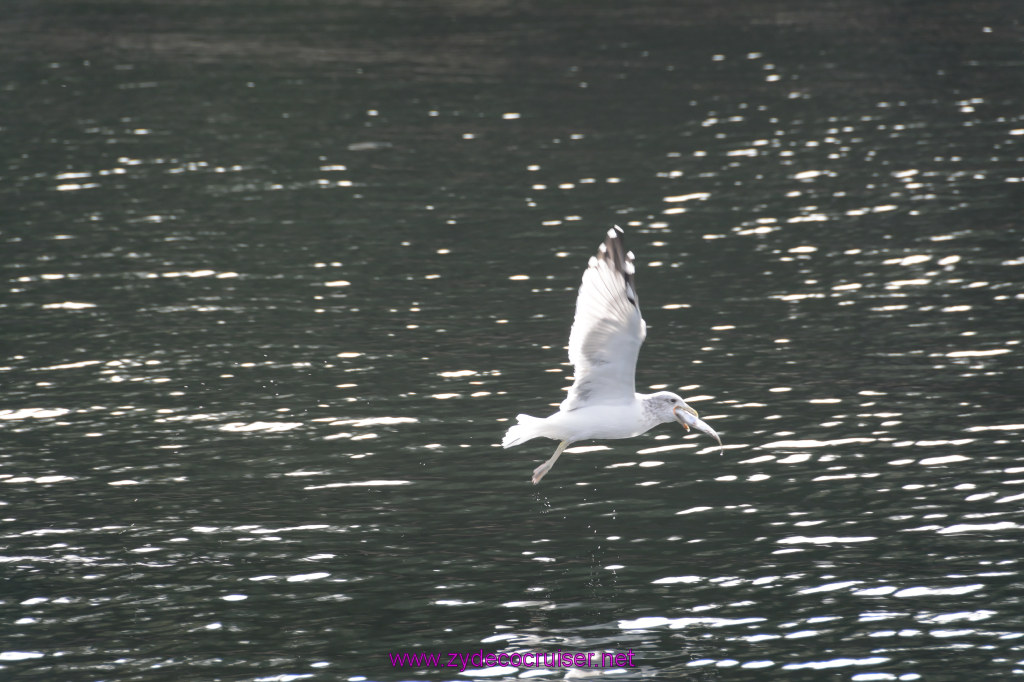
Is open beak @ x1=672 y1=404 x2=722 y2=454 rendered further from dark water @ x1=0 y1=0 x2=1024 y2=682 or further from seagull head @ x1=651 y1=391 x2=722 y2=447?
dark water @ x1=0 y1=0 x2=1024 y2=682

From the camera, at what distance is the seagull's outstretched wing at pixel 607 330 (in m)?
19.1

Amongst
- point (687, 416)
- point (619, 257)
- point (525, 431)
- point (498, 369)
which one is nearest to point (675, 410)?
point (687, 416)

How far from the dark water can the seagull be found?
1515 millimetres

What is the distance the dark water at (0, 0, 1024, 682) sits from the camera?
18.4m

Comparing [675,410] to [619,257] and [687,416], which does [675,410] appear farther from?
[619,257]

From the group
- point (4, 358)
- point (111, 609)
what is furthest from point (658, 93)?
point (111, 609)

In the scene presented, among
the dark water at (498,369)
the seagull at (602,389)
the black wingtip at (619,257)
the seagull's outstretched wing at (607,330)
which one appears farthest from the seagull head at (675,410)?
the black wingtip at (619,257)

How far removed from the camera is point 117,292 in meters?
34.5

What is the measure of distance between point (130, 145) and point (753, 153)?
2039cm


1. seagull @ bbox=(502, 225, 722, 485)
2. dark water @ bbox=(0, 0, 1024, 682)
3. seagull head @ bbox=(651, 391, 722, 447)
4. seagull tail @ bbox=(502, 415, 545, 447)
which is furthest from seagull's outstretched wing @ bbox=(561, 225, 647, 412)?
dark water @ bbox=(0, 0, 1024, 682)

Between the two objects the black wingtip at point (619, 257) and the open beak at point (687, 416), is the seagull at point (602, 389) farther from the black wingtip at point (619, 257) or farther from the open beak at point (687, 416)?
the black wingtip at point (619, 257)

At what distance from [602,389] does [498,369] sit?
8090 millimetres

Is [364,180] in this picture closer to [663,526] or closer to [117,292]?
[117,292]

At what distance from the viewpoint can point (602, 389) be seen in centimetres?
2067
